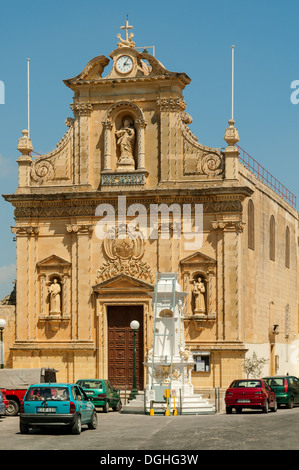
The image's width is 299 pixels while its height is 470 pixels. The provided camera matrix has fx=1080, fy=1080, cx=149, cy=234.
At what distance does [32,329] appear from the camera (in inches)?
2130

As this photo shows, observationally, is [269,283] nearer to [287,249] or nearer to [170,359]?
[287,249]

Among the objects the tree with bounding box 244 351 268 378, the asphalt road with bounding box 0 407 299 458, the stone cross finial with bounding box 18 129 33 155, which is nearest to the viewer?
the asphalt road with bounding box 0 407 299 458

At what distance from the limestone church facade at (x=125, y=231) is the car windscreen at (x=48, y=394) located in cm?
2145

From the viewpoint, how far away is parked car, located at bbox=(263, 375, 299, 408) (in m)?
45.6

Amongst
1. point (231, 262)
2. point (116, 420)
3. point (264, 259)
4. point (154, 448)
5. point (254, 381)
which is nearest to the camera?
point (154, 448)

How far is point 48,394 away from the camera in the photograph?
3102 centimetres

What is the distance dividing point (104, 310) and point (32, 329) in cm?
383

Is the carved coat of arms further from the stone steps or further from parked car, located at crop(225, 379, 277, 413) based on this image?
parked car, located at crop(225, 379, 277, 413)

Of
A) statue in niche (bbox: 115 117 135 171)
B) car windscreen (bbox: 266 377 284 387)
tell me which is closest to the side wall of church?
statue in niche (bbox: 115 117 135 171)

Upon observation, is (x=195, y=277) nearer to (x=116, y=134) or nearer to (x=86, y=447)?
(x=116, y=134)

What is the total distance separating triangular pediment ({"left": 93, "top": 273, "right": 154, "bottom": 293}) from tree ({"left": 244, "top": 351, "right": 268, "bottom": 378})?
628 centimetres

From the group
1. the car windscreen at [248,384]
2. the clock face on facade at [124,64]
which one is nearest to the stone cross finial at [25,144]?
the clock face on facade at [124,64]

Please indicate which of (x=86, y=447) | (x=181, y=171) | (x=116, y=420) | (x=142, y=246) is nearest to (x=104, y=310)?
(x=142, y=246)

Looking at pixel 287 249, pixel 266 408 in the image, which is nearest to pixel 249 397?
pixel 266 408
